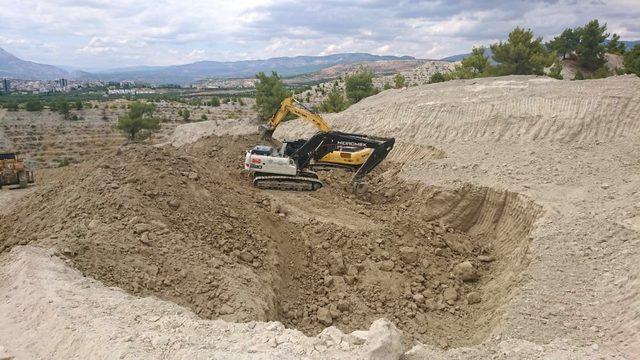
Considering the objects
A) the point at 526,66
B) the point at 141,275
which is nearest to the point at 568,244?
the point at 141,275

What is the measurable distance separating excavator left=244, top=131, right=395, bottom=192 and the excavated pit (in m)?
0.71

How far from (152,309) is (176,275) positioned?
1.44 meters

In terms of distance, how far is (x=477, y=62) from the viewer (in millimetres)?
32625

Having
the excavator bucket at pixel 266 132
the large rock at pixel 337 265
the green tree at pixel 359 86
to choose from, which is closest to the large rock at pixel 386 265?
the large rock at pixel 337 265

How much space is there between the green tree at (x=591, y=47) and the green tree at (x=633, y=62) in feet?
23.2

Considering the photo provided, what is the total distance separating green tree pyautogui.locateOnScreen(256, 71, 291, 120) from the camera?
32.6 m

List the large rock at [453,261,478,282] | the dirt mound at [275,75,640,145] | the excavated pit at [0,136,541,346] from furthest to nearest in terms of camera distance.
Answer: the dirt mound at [275,75,640,145], the large rock at [453,261,478,282], the excavated pit at [0,136,541,346]

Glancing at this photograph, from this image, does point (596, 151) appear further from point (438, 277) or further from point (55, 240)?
point (55, 240)

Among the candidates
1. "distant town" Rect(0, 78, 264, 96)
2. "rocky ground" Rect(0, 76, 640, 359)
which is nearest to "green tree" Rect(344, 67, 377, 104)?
"rocky ground" Rect(0, 76, 640, 359)

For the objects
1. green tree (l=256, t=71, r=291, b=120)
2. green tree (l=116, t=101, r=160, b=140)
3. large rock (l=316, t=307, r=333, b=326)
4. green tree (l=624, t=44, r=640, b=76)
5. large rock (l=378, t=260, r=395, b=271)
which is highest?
green tree (l=624, t=44, r=640, b=76)

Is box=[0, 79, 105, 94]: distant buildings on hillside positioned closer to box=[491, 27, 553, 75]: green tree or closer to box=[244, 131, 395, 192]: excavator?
box=[491, 27, 553, 75]: green tree

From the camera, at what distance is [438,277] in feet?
33.0

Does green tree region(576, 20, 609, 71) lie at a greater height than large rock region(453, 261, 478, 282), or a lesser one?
greater

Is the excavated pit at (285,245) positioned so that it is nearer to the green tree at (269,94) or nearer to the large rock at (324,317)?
the large rock at (324,317)
